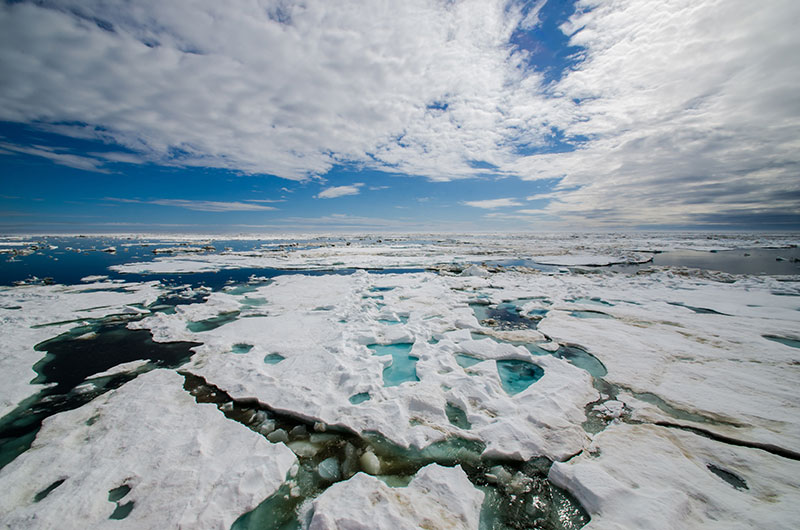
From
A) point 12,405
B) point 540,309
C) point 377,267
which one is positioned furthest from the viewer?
point 377,267

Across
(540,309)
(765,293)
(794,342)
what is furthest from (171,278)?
(765,293)

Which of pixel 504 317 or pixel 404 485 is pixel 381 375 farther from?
pixel 504 317

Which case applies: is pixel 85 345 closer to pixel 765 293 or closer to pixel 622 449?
pixel 622 449

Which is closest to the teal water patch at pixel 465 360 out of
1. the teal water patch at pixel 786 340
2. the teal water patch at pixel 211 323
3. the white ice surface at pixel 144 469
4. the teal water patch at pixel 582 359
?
the teal water patch at pixel 582 359

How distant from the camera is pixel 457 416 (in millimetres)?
3668

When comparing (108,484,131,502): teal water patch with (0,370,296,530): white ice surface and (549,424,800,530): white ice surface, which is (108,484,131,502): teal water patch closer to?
(0,370,296,530): white ice surface

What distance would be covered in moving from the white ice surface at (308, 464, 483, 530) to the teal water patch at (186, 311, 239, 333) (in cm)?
558

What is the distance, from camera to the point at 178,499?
8.00 ft

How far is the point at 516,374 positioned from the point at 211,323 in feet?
22.1

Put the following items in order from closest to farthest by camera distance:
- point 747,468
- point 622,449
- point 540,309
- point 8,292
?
point 747,468 < point 622,449 < point 540,309 < point 8,292

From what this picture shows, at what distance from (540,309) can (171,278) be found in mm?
14799

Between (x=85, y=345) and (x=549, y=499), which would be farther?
(x=85, y=345)

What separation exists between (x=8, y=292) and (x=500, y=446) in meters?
15.3

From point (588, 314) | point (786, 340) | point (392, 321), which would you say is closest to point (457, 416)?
point (392, 321)
